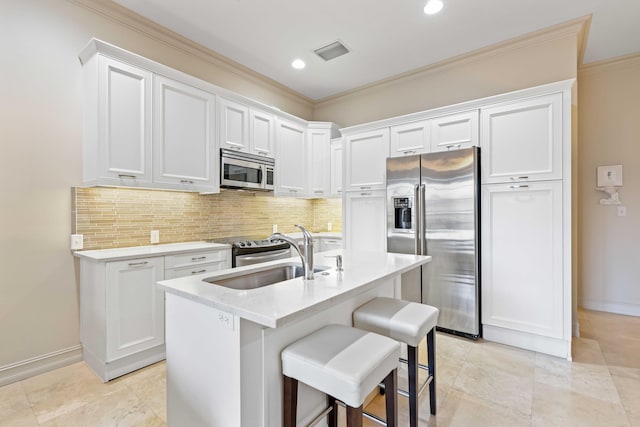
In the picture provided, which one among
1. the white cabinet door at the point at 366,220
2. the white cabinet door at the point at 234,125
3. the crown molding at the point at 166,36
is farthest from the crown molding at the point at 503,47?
the white cabinet door at the point at 234,125

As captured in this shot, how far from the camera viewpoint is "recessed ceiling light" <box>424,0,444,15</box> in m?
2.62

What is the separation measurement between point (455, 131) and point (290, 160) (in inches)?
80.7

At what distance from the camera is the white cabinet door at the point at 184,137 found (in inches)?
108

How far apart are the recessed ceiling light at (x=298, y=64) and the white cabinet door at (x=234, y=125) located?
0.85 m

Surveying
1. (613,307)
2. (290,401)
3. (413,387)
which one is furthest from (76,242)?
(613,307)

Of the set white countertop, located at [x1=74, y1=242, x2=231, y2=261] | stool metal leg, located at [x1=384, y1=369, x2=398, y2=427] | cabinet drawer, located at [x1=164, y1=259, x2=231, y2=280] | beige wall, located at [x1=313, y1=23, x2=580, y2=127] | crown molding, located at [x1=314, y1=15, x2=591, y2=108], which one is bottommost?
stool metal leg, located at [x1=384, y1=369, x2=398, y2=427]

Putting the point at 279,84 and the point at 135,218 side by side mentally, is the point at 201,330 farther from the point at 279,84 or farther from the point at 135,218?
the point at 279,84

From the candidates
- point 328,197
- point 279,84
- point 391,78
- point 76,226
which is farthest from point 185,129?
point 391,78

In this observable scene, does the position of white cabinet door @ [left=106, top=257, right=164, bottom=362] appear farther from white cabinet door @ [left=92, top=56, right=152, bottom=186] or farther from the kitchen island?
the kitchen island

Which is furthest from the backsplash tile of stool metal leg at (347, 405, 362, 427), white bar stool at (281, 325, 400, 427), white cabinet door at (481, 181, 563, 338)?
stool metal leg at (347, 405, 362, 427)

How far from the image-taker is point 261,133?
3676 mm

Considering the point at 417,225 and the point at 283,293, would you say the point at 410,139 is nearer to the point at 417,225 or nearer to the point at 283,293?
the point at 417,225

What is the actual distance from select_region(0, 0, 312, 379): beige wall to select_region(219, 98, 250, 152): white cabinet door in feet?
3.80

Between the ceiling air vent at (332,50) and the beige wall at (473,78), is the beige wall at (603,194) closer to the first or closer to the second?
the beige wall at (473,78)
